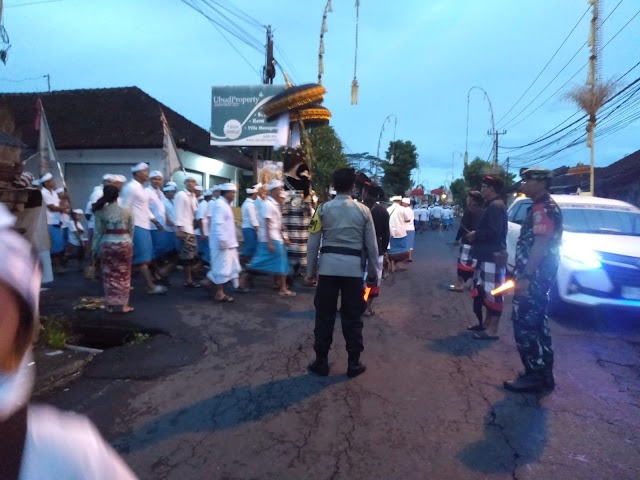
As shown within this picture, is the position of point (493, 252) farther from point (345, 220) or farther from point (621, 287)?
point (345, 220)

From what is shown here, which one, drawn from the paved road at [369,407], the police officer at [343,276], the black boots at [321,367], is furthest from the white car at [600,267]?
the black boots at [321,367]

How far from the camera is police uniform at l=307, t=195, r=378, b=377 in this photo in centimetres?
487

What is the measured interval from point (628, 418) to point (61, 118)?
22.6 m

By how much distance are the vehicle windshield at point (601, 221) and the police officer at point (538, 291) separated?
3431mm

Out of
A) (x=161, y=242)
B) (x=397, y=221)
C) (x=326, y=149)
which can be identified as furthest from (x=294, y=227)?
(x=326, y=149)

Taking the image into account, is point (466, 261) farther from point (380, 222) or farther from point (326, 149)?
point (326, 149)

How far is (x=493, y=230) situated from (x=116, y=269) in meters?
4.78

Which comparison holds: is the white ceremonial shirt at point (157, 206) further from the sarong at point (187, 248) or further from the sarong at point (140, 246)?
the sarong at point (140, 246)

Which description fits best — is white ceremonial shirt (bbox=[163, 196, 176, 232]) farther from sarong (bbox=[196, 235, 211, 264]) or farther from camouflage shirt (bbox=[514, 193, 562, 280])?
camouflage shirt (bbox=[514, 193, 562, 280])

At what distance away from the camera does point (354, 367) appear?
489 centimetres

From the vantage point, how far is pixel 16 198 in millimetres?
5105

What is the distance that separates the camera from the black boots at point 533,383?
14.7ft

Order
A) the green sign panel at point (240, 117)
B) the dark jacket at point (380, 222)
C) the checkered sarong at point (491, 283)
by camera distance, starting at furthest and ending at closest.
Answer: the green sign panel at point (240, 117), the dark jacket at point (380, 222), the checkered sarong at point (491, 283)

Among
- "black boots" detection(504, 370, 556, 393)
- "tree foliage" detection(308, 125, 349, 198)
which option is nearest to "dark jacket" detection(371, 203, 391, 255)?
"black boots" detection(504, 370, 556, 393)
